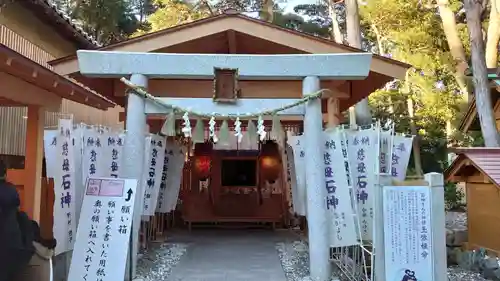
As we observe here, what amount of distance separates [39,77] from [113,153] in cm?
171

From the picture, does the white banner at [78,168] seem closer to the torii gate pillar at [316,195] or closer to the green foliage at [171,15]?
the torii gate pillar at [316,195]

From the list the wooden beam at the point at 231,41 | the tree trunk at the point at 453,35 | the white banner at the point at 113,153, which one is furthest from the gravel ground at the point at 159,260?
the tree trunk at the point at 453,35

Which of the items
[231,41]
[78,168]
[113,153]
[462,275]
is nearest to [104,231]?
[78,168]

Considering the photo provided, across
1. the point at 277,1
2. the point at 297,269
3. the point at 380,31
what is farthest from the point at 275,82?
the point at 277,1

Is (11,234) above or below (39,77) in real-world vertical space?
below

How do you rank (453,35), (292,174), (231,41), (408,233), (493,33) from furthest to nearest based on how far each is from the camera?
1. (453,35)
2. (493,33)
3. (292,174)
4. (231,41)
5. (408,233)

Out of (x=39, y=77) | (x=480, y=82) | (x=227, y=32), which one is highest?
(x=227, y=32)

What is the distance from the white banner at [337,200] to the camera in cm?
723

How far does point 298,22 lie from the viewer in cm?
2634

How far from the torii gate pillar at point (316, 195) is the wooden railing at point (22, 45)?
6575 millimetres

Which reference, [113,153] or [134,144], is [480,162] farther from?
[113,153]

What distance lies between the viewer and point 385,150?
8031 millimetres

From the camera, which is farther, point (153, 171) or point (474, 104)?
point (474, 104)

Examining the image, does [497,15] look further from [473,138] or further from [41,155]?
[41,155]
